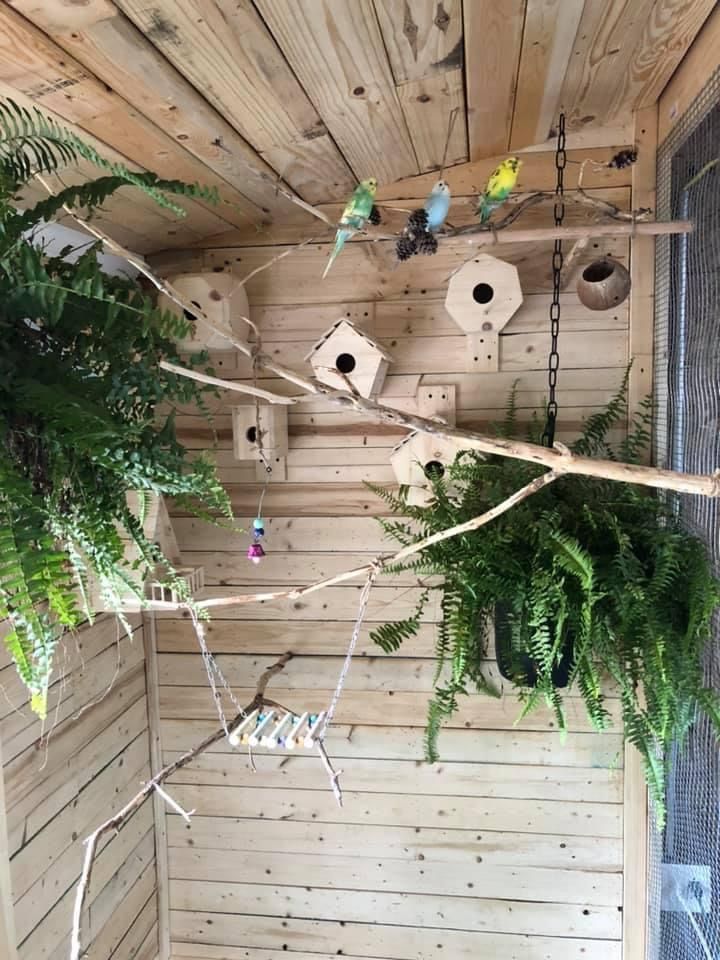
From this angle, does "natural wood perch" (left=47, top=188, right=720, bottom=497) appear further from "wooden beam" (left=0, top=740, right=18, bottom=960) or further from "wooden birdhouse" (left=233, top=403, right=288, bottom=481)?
"wooden beam" (left=0, top=740, right=18, bottom=960)

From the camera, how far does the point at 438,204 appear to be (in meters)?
1.21

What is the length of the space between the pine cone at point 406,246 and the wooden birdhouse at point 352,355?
0.35 metres

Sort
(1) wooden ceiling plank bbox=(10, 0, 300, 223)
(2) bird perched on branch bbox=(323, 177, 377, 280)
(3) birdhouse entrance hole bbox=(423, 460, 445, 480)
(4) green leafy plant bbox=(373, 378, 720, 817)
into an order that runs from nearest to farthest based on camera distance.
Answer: (1) wooden ceiling plank bbox=(10, 0, 300, 223)
(2) bird perched on branch bbox=(323, 177, 377, 280)
(4) green leafy plant bbox=(373, 378, 720, 817)
(3) birdhouse entrance hole bbox=(423, 460, 445, 480)

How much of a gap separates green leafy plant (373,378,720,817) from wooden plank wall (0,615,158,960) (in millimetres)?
765

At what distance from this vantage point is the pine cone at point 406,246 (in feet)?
4.08

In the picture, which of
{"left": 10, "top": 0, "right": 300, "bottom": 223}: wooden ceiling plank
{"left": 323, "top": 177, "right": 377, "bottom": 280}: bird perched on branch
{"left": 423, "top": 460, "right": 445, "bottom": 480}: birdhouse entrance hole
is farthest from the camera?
{"left": 423, "top": 460, "right": 445, "bottom": 480}: birdhouse entrance hole

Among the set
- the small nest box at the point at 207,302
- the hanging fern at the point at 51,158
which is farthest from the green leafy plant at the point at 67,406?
the small nest box at the point at 207,302

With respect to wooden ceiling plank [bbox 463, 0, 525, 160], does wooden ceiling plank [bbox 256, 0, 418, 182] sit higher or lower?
lower

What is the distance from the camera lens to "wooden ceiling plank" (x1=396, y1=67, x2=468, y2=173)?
3.89ft

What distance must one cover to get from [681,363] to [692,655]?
2.09ft

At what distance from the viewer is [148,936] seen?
1958mm

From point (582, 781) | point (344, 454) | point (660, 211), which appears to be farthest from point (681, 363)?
point (582, 781)

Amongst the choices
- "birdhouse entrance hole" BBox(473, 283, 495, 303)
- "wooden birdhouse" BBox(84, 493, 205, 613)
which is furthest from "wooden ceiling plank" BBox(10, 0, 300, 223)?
"wooden birdhouse" BBox(84, 493, 205, 613)

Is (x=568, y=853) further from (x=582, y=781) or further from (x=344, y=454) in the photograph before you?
(x=344, y=454)
